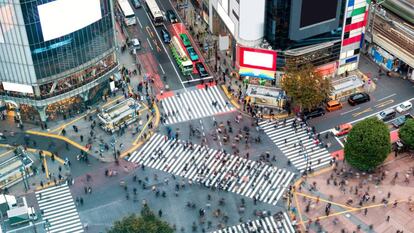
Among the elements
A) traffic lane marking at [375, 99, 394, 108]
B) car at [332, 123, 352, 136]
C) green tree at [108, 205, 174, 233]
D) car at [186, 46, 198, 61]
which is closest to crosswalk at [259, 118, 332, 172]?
car at [332, 123, 352, 136]

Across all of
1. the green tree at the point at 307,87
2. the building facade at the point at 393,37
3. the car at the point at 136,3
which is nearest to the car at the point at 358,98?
the green tree at the point at 307,87

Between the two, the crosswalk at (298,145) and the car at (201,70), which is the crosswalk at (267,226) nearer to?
the crosswalk at (298,145)

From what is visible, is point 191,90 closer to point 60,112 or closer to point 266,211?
point 60,112

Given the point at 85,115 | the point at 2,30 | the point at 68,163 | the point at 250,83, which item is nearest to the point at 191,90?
the point at 250,83

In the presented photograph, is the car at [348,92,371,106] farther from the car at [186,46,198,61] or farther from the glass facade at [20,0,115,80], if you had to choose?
the glass facade at [20,0,115,80]

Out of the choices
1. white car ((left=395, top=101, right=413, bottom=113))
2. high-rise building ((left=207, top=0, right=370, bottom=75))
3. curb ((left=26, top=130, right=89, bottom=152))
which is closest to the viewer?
curb ((left=26, top=130, right=89, bottom=152))

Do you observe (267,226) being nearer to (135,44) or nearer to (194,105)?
(194,105)
